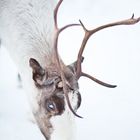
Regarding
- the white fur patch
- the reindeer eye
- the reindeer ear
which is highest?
the reindeer ear

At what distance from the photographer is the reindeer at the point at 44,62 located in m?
1.05

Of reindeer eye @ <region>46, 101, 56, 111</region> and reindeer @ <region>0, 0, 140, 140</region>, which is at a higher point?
reindeer @ <region>0, 0, 140, 140</region>

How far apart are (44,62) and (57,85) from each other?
73mm

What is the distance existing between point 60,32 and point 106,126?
0.26 m

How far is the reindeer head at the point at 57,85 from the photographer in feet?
3.44

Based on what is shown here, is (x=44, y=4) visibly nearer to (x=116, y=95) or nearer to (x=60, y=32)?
(x=60, y=32)

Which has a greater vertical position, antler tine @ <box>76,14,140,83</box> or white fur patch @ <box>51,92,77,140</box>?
antler tine @ <box>76,14,140,83</box>

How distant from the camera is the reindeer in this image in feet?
3.46

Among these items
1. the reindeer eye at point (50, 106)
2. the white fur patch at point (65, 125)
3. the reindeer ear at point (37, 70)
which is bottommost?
the white fur patch at point (65, 125)

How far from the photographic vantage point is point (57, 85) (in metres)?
1.06

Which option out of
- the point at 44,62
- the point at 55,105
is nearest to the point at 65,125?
the point at 55,105

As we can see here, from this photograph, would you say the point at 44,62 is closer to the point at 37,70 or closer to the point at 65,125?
the point at 37,70

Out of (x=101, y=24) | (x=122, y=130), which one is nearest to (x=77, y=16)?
(x=101, y=24)

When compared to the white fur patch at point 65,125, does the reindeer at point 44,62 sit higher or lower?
higher
